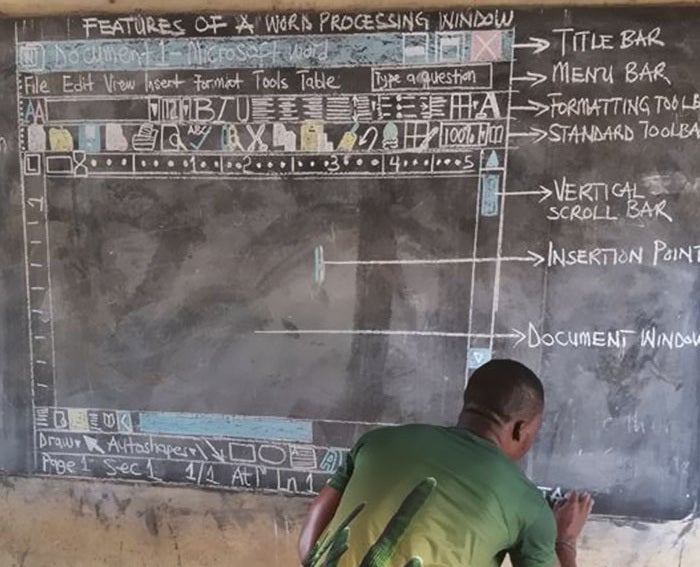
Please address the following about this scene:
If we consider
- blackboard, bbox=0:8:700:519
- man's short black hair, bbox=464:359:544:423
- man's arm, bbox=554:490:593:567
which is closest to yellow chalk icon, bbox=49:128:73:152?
blackboard, bbox=0:8:700:519

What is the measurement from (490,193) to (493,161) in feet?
0.33

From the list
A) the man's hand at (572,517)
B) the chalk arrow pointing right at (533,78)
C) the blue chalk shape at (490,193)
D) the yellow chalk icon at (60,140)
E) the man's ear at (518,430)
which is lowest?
the man's hand at (572,517)

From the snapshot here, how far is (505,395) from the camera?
163cm

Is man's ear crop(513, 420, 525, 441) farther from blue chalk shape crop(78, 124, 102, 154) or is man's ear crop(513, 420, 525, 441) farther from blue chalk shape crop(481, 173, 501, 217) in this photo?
blue chalk shape crop(78, 124, 102, 154)

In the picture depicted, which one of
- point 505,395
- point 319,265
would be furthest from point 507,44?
point 505,395

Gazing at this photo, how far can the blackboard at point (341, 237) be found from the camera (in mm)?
2344

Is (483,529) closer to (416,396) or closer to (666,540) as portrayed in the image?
(416,396)

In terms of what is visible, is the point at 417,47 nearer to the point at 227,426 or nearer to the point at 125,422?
the point at 227,426

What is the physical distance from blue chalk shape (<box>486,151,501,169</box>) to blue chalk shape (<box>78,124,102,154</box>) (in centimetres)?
129

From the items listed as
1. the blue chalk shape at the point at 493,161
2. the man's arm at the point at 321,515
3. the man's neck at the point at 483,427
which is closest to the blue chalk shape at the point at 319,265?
the blue chalk shape at the point at 493,161

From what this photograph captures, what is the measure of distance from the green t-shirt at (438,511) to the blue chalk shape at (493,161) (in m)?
1.07

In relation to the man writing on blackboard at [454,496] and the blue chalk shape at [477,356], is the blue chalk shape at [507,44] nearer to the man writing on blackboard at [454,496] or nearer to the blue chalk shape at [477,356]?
the blue chalk shape at [477,356]

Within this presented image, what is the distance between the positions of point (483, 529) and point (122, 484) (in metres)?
1.70

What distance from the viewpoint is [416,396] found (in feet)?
8.30
